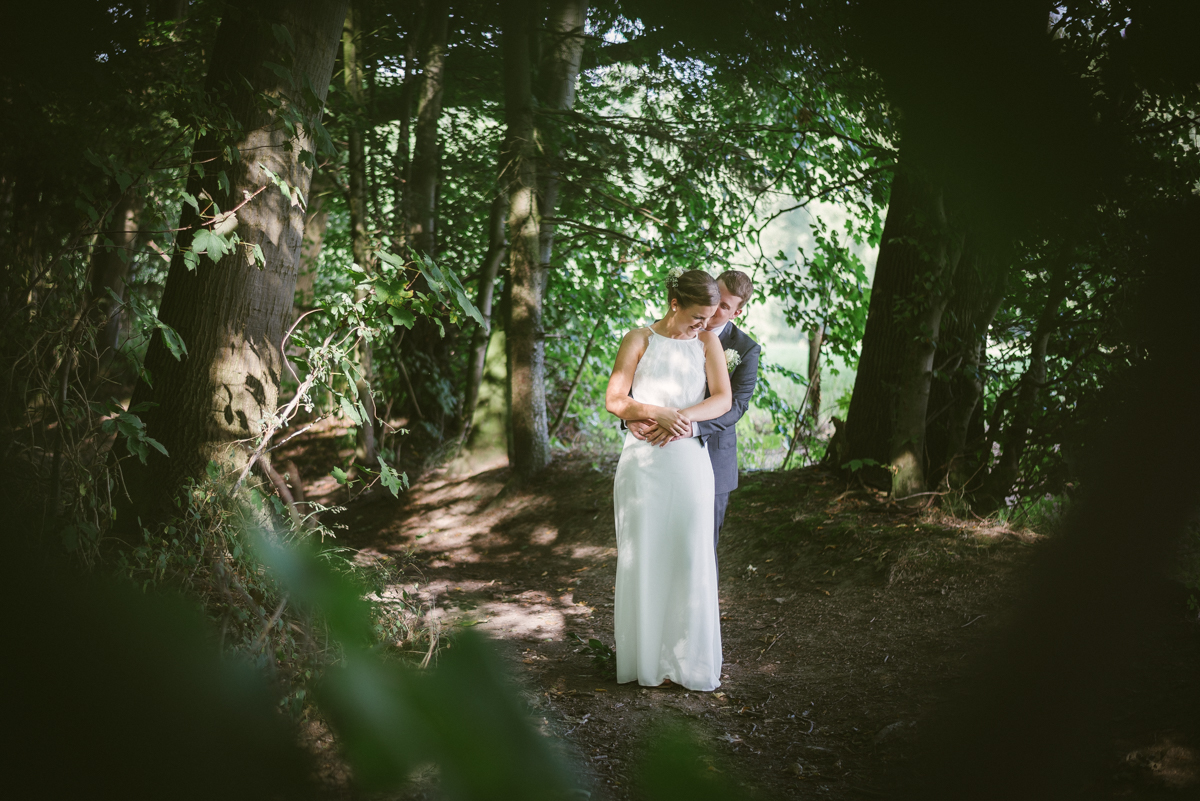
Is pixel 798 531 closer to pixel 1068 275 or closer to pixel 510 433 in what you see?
pixel 510 433

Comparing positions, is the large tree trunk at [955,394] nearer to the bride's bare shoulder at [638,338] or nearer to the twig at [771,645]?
the twig at [771,645]

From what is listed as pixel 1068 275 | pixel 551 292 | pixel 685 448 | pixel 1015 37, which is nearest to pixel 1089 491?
pixel 1015 37

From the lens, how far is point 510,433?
36.7 ft

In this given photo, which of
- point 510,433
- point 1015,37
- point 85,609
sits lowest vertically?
point 510,433

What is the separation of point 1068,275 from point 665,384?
388 cm

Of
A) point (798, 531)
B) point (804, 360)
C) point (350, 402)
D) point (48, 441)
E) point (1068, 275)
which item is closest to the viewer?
point (1068, 275)

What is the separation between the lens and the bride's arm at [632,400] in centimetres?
443

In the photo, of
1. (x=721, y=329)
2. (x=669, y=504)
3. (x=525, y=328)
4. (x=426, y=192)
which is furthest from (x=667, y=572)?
(x=426, y=192)

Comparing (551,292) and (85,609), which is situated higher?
(551,292)

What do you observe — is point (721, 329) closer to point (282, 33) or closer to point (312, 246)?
point (282, 33)

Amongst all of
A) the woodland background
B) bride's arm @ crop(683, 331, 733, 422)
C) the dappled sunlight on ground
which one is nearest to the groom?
bride's arm @ crop(683, 331, 733, 422)

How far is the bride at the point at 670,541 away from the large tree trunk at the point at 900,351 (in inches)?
122

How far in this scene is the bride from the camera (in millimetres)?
4445

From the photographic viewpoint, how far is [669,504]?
4.49 m
